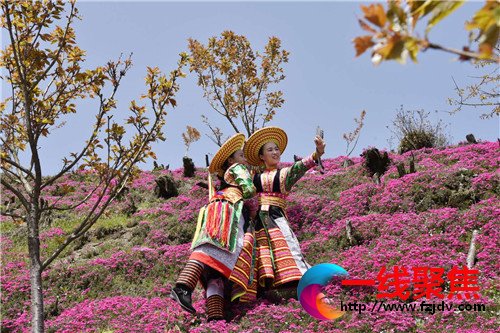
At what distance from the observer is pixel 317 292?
26.0 feet

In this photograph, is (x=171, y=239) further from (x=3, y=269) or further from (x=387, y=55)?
(x=387, y=55)

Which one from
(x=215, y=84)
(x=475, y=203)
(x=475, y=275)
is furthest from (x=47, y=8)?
(x=215, y=84)

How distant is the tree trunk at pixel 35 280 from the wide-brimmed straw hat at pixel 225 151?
159 inches

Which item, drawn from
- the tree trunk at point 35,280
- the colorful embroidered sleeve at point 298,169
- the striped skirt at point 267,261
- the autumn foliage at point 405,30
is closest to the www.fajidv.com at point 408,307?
the striped skirt at point 267,261

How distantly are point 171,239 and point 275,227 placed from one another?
469 cm

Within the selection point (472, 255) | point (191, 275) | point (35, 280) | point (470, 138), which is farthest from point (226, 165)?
point (470, 138)

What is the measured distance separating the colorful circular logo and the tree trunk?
12.3 ft

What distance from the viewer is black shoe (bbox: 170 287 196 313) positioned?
7766 millimetres

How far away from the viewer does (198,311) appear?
8.47 m

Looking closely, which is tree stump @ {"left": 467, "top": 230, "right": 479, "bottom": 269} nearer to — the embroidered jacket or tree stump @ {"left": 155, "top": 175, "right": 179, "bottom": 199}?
the embroidered jacket

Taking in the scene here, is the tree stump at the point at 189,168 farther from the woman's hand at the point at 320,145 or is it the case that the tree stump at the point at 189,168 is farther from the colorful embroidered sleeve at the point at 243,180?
the woman's hand at the point at 320,145

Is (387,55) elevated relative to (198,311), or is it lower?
elevated

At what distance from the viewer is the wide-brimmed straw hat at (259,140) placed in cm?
1005

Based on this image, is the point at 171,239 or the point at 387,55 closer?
the point at 387,55
